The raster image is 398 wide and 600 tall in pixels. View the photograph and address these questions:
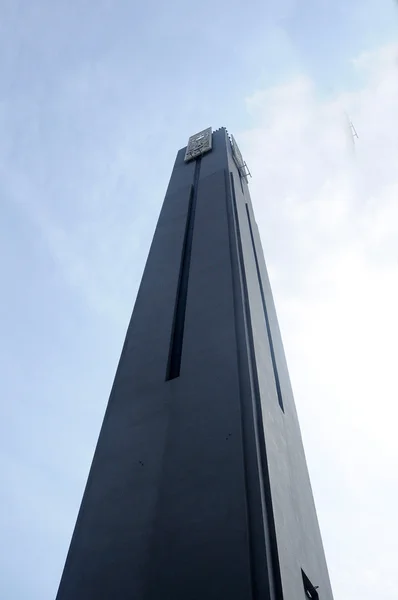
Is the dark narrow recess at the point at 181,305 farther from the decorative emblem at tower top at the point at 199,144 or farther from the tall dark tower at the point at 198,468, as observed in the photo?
the decorative emblem at tower top at the point at 199,144

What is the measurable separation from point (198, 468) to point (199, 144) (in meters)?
17.3

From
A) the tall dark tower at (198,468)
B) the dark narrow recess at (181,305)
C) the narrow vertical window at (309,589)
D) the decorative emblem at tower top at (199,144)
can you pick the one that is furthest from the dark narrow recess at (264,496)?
the decorative emblem at tower top at (199,144)

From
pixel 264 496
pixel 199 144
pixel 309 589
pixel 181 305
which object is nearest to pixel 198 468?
pixel 264 496

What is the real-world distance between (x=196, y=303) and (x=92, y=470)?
4012mm

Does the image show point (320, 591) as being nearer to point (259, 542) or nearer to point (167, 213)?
point (259, 542)

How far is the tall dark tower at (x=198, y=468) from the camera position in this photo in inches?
186

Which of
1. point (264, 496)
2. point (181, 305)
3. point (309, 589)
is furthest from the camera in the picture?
point (181, 305)

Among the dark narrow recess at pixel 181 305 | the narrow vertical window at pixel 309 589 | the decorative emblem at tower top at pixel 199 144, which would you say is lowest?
the narrow vertical window at pixel 309 589

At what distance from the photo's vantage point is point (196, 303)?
9.16 metres

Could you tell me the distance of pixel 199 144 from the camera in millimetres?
19938

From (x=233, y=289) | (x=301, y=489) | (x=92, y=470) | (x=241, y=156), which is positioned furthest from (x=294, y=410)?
(x=241, y=156)

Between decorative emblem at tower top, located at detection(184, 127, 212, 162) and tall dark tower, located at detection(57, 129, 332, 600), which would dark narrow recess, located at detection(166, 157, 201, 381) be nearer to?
tall dark tower, located at detection(57, 129, 332, 600)

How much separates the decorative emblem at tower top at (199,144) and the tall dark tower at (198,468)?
32.1ft

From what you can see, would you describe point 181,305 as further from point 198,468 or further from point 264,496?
point 264,496
